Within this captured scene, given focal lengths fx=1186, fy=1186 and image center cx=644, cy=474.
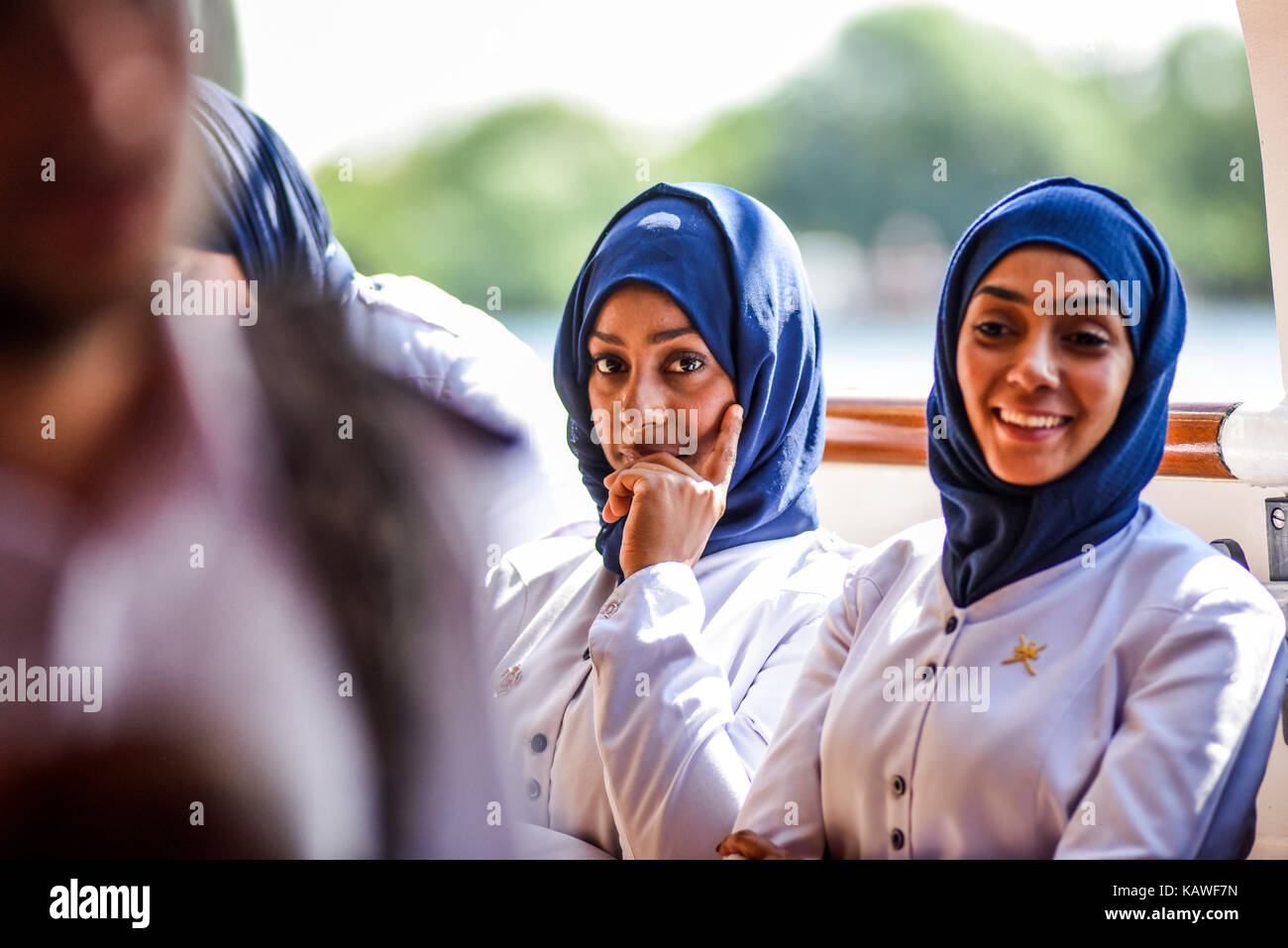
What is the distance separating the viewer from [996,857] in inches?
45.6

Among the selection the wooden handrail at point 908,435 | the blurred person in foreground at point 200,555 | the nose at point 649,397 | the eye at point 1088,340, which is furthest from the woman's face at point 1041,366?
the blurred person in foreground at point 200,555

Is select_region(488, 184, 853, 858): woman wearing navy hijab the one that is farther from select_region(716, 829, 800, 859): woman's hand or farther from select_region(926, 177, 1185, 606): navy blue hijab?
select_region(926, 177, 1185, 606): navy blue hijab

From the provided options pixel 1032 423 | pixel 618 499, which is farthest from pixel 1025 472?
pixel 618 499

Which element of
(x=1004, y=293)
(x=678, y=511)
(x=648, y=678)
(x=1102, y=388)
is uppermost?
(x=1004, y=293)

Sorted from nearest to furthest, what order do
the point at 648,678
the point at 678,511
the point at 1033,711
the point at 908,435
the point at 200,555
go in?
the point at 200,555 → the point at 1033,711 → the point at 648,678 → the point at 678,511 → the point at 908,435

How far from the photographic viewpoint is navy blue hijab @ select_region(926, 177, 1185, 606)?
1160 millimetres

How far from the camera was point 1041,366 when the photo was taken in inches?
46.8

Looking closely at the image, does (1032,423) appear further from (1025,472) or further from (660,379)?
(660,379)

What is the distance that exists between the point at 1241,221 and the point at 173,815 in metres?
1.48

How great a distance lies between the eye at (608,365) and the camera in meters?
1.54

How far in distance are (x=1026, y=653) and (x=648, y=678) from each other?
1.38 feet

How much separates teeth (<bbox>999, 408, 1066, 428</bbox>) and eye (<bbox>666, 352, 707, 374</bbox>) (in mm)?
422

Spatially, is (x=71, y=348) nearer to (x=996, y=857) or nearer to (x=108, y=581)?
(x=108, y=581)
